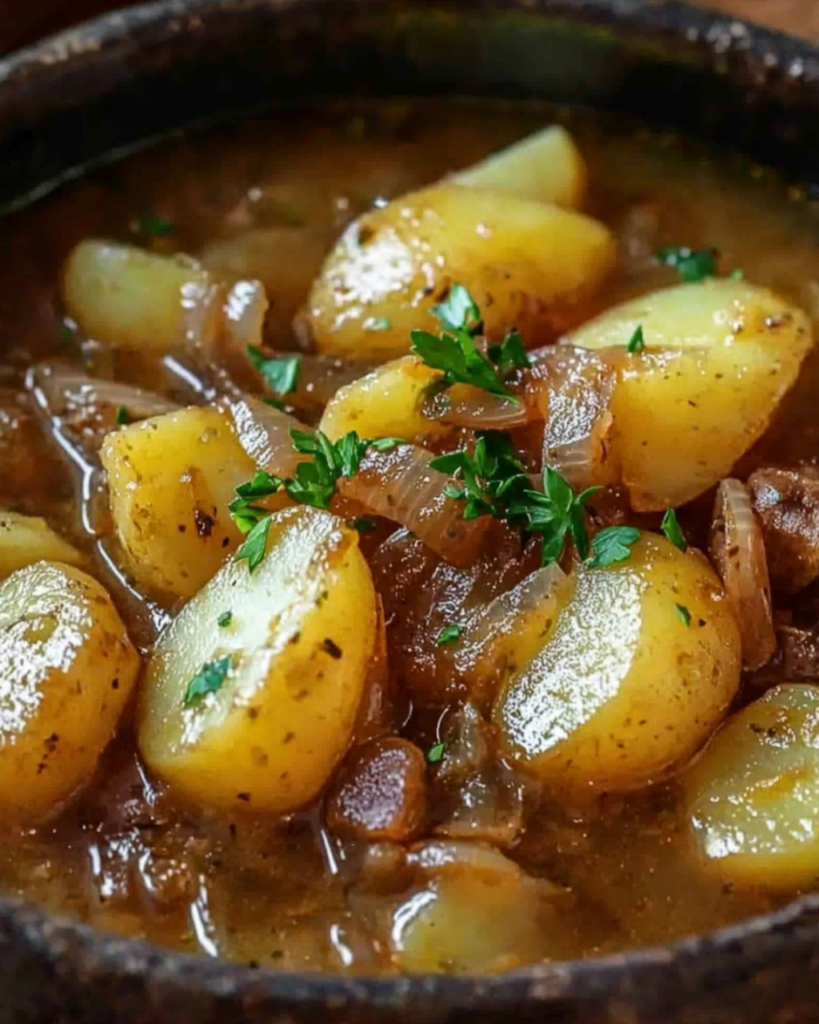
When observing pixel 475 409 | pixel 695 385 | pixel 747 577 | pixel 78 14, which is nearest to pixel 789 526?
pixel 747 577

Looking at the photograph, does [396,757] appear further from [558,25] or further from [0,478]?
[558,25]

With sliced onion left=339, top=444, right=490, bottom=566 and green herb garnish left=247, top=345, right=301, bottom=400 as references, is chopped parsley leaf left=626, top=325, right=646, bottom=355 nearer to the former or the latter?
sliced onion left=339, top=444, right=490, bottom=566

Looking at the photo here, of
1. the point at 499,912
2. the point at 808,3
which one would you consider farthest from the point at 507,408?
the point at 808,3

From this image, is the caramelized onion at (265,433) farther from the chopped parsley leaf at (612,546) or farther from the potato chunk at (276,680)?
the chopped parsley leaf at (612,546)

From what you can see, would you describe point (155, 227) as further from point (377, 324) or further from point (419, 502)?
point (419, 502)

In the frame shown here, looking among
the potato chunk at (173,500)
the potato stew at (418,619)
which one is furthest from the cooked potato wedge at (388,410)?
the potato chunk at (173,500)

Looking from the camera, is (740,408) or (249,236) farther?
(249,236)

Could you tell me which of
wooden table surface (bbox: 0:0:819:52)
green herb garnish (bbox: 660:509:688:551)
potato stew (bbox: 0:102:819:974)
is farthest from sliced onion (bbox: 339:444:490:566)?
wooden table surface (bbox: 0:0:819:52)
